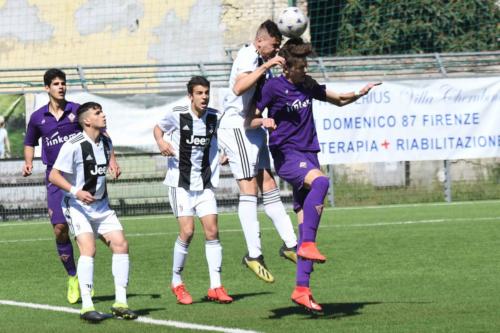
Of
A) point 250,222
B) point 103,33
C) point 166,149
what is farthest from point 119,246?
point 103,33

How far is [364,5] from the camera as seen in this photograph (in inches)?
1262

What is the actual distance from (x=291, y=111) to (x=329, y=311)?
1.60 metres

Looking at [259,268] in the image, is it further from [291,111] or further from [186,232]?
[291,111]

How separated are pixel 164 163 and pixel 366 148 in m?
3.84

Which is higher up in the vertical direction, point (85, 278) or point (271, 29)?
point (271, 29)

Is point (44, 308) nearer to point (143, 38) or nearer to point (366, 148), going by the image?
point (366, 148)

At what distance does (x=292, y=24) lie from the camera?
1061 cm

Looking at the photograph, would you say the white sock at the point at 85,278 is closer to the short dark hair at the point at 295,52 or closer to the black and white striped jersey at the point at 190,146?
the black and white striped jersey at the point at 190,146

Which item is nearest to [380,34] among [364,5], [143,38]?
[364,5]

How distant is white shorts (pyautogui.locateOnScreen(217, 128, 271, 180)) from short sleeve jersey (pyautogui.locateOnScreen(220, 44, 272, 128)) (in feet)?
0.29

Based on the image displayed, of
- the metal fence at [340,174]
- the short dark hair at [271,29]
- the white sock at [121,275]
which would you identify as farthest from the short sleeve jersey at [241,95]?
the metal fence at [340,174]

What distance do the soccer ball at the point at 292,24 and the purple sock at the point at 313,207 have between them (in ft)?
5.72

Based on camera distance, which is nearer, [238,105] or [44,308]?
[44,308]

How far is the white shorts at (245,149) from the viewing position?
11000 mm
